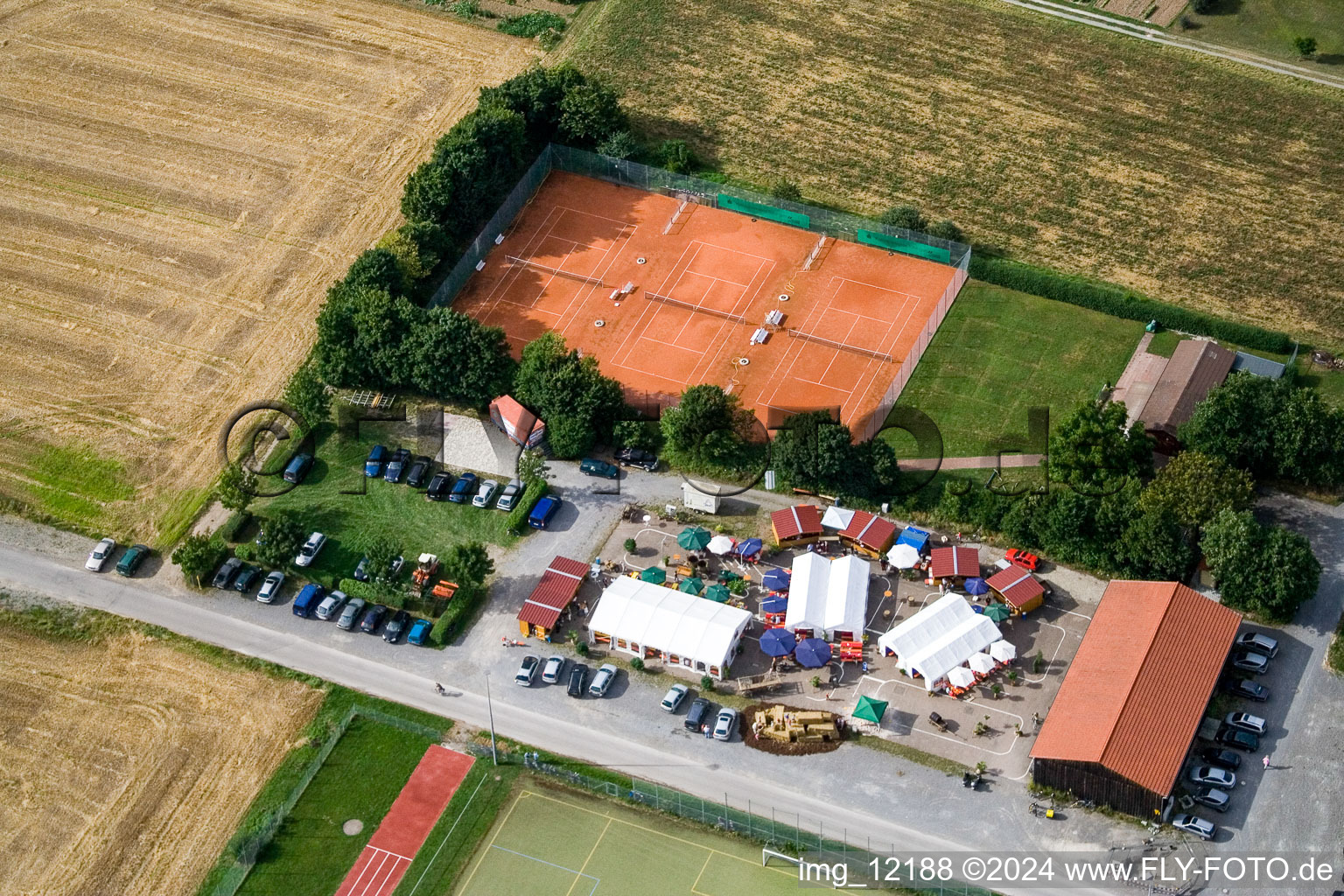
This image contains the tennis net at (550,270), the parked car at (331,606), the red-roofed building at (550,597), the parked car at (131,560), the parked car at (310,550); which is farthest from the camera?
the tennis net at (550,270)

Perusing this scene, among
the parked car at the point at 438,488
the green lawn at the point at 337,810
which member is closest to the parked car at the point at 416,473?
the parked car at the point at 438,488

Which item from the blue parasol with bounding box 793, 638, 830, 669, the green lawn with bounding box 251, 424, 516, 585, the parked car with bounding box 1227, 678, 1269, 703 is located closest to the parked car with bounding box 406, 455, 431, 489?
the green lawn with bounding box 251, 424, 516, 585

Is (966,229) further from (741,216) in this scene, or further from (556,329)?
(556,329)

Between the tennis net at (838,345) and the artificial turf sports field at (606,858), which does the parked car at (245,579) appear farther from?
the tennis net at (838,345)

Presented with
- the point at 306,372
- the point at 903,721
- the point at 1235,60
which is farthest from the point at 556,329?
the point at 1235,60

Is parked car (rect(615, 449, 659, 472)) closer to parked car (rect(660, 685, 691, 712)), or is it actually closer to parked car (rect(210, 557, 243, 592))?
parked car (rect(660, 685, 691, 712))

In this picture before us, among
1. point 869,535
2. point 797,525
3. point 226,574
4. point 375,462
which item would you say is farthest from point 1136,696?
point 226,574
